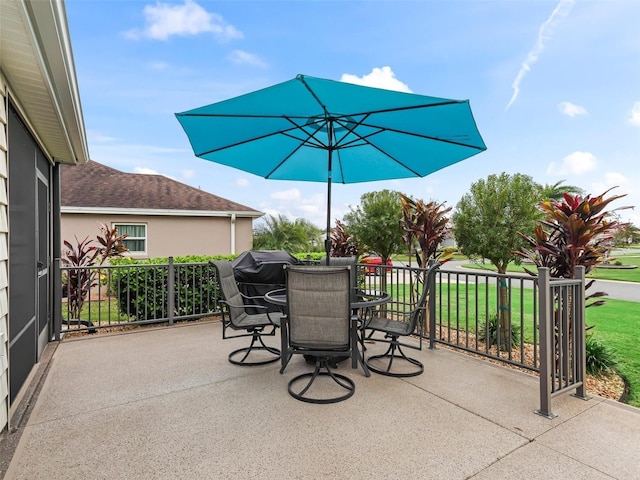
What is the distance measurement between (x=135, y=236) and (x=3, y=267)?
8.39 m

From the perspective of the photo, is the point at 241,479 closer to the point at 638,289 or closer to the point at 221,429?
the point at 221,429

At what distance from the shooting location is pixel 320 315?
2.74m

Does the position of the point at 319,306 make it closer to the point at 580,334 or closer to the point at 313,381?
the point at 313,381

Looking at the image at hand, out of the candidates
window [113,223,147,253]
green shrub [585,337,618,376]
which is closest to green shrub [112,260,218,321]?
window [113,223,147,253]

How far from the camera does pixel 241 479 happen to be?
70.3 inches

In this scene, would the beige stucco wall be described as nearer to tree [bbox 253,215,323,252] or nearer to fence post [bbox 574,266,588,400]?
tree [bbox 253,215,323,252]

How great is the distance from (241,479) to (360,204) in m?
5.82

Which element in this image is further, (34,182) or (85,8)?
(85,8)

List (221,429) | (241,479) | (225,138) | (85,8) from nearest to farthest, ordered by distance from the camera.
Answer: (241,479) < (221,429) < (225,138) < (85,8)

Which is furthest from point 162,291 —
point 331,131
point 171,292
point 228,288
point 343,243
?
point 343,243

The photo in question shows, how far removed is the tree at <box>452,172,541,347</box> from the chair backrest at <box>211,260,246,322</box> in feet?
11.3

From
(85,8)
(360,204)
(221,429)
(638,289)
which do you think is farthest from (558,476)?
(638,289)

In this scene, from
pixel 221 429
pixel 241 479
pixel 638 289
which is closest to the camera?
pixel 241 479

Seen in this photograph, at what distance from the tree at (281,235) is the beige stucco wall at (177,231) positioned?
1.04 meters
